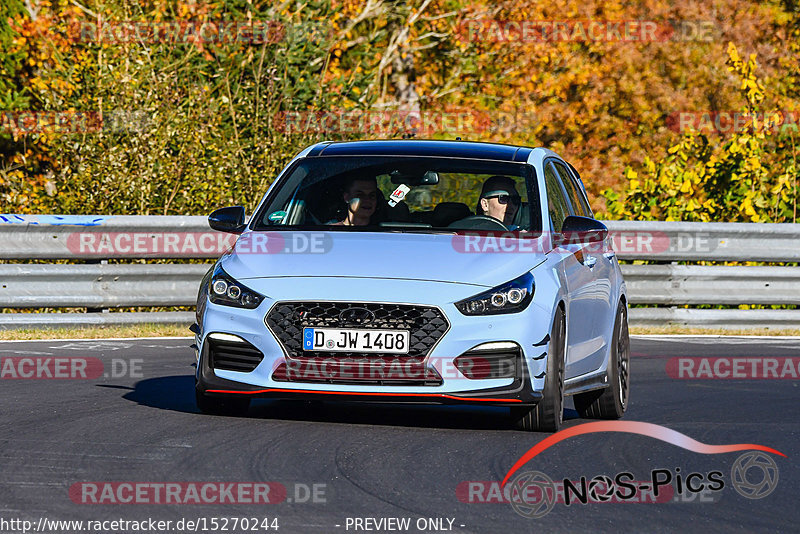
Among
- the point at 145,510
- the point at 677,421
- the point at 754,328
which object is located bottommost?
the point at 754,328

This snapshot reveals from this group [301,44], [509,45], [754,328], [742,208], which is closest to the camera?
[754,328]

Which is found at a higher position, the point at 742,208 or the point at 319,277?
the point at 319,277

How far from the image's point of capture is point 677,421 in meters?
9.40

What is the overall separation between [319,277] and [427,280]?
21.7 inches

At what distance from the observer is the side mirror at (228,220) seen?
8946 mm

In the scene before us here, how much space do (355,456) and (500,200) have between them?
239 cm

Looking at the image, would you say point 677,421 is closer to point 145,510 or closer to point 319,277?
point 319,277

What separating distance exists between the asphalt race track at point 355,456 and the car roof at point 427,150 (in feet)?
5.01

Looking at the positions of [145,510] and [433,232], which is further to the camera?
[433,232]

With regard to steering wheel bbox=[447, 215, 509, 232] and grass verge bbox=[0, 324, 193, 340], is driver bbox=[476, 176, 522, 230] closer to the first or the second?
steering wheel bbox=[447, 215, 509, 232]

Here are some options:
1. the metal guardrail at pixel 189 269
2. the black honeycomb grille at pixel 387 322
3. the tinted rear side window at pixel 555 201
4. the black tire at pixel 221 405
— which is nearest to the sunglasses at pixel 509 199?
the tinted rear side window at pixel 555 201

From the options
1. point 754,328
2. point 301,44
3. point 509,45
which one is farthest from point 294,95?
point 509,45

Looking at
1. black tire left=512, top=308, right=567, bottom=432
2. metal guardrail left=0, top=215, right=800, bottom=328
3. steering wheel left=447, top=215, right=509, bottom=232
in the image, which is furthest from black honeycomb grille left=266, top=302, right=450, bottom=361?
metal guardrail left=0, top=215, right=800, bottom=328

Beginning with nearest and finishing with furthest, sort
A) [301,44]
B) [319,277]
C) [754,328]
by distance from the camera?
[319,277] < [754,328] < [301,44]
